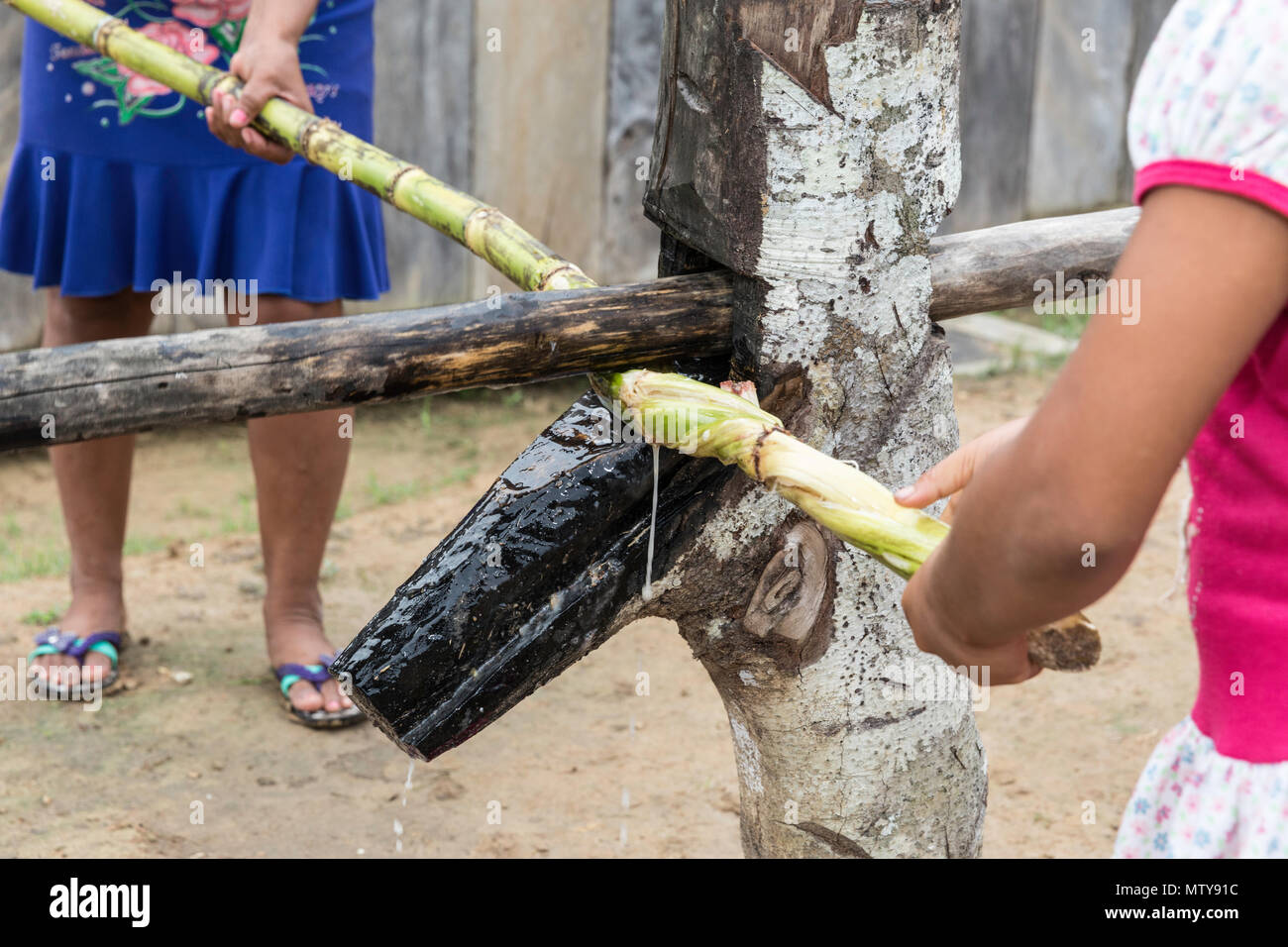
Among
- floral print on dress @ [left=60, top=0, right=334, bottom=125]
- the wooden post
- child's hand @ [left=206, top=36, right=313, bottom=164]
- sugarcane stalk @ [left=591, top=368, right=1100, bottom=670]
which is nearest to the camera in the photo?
sugarcane stalk @ [left=591, top=368, right=1100, bottom=670]

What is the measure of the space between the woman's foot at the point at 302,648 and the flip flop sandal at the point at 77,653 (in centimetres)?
31

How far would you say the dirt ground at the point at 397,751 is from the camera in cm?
230

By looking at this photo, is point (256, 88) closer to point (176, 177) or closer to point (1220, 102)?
point (176, 177)

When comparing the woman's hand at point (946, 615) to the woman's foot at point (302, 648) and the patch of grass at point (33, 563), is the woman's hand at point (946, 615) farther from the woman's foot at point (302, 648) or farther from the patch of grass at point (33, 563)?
the patch of grass at point (33, 563)

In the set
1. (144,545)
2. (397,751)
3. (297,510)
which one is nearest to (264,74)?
(297,510)

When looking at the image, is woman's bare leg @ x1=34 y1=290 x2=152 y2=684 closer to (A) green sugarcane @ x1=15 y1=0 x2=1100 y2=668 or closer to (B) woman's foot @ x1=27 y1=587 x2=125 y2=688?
(B) woman's foot @ x1=27 y1=587 x2=125 y2=688

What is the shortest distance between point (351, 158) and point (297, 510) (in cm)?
92

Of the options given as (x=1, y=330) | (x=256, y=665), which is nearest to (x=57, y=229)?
(x=256, y=665)

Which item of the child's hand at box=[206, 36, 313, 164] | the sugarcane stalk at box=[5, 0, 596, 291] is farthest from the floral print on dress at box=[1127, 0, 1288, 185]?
the child's hand at box=[206, 36, 313, 164]

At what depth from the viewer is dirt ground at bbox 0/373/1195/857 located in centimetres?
230

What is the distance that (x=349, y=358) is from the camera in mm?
1278

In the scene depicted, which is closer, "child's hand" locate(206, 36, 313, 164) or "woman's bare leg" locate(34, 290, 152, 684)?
"child's hand" locate(206, 36, 313, 164)

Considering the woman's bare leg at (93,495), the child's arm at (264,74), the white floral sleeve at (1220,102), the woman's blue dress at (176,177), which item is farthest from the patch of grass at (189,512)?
the white floral sleeve at (1220,102)

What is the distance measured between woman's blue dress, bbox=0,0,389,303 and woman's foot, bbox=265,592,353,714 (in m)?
0.65
